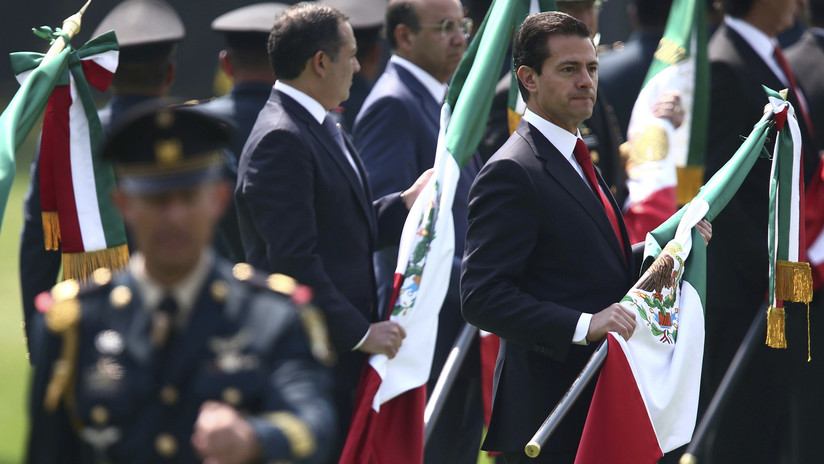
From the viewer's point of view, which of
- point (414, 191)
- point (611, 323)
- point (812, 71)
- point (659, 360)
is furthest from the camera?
point (812, 71)

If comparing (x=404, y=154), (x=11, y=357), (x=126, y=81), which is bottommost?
(x=11, y=357)

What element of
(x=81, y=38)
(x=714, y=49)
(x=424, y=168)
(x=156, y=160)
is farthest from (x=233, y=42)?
(x=81, y=38)

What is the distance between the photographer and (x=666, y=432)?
12.3ft

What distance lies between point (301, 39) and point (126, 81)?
3.66 ft

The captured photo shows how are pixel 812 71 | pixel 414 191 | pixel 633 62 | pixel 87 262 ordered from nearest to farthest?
pixel 87 262
pixel 414 191
pixel 812 71
pixel 633 62

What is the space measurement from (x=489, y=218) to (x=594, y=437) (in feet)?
2.33

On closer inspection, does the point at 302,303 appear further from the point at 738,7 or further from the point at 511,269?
the point at 738,7

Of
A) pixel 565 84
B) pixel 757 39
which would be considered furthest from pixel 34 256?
pixel 757 39

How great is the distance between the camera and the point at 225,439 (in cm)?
219

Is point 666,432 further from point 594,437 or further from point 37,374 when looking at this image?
point 37,374

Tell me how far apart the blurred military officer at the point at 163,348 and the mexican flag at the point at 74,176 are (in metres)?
2.11

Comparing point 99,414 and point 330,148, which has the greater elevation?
point 330,148

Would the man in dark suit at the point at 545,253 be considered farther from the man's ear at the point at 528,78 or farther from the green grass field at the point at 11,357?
the green grass field at the point at 11,357

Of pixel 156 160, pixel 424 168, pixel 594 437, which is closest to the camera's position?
pixel 156 160
